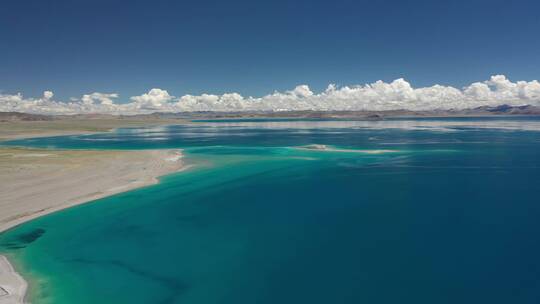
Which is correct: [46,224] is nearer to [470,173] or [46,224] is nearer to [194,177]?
[194,177]

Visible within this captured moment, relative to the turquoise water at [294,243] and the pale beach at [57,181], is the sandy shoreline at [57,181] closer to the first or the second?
the pale beach at [57,181]

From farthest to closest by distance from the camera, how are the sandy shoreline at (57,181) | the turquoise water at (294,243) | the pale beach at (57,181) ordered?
the sandy shoreline at (57,181)
the pale beach at (57,181)
the turquoise water at (294,243)

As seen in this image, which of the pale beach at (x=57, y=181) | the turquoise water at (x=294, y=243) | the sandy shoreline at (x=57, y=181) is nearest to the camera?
the turquoise water at (x=294, y=243)

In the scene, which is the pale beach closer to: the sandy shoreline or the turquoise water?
the sandy shoreline

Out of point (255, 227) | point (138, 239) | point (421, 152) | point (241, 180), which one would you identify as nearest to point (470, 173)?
point (421, 152)

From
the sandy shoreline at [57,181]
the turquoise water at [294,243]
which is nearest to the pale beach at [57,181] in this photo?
the sandy shoreline at [57,181]

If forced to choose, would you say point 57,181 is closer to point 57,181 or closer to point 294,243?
point 57,181
